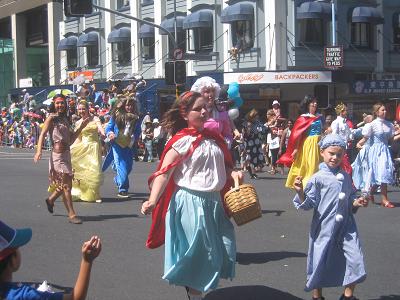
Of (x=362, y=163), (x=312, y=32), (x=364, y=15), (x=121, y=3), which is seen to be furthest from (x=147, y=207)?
(x=121, y=3)

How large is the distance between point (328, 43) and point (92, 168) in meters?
21.2

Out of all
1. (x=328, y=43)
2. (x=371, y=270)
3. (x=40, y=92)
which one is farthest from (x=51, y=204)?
(x=40, y=92)

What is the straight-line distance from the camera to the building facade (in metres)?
31.4

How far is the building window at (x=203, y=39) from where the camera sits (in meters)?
35.0

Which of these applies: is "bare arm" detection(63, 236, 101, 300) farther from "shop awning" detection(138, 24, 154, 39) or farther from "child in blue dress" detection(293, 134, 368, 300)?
"shop awning" detection(138, 24, 154, 39)

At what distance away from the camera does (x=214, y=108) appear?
8.37 metres

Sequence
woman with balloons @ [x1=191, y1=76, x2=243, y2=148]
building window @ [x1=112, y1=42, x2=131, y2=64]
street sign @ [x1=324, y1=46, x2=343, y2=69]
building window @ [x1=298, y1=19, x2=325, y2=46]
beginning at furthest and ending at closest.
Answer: building window @ [x1=112, y1=42, x2=131, y2=64] → building window @ [x1=298, y1=19, x2=325, y2=46] → street sign @ [x1=324, y1=46, x2=343, y2=69] → woman with balloons @ [x1=191, y1=76, x2=243, y2=148]

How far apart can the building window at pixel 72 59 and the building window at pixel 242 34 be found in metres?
15.1

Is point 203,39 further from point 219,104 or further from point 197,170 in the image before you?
point 197,170

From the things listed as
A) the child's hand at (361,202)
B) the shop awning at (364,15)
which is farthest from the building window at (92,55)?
the child's hand at (361,202)

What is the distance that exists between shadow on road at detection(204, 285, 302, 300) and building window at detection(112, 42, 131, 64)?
3395cm

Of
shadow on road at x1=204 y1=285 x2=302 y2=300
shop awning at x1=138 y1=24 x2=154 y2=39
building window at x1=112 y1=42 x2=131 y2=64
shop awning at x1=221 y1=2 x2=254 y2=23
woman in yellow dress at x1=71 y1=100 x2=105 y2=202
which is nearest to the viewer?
shadow on road at x1=204 y1=285 x2=302 y2=300

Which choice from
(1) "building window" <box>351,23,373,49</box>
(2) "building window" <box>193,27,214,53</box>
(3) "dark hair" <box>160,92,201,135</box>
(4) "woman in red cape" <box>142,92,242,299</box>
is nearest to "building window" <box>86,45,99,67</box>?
(2) "building window" <box>193,27,214,53</box>

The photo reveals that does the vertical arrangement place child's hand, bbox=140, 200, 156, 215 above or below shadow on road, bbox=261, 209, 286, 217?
above
